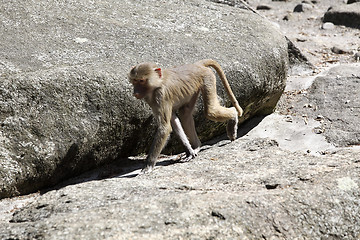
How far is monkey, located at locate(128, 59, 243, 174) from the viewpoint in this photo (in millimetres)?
5246

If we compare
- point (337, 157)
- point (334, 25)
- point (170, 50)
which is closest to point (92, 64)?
Result: point (170, 50)

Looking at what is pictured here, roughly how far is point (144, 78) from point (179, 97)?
68 centimetres

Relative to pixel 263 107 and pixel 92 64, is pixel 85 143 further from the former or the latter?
pixel 263 107

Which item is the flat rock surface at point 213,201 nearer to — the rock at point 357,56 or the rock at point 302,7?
the rock at point 357,56

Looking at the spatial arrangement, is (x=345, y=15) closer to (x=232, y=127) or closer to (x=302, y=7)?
(x=302, y=7)

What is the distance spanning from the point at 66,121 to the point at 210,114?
183cm

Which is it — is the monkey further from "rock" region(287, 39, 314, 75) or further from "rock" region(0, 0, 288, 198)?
"rock" region(287, 39, 314, 75)

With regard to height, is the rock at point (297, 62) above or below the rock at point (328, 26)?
above

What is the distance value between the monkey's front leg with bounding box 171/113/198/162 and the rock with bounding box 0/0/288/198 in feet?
1.06

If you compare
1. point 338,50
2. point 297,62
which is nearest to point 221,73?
point 297,62

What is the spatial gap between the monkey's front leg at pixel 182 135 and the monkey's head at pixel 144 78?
2.28ft

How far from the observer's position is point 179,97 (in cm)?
568

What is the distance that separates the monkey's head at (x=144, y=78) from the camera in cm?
515

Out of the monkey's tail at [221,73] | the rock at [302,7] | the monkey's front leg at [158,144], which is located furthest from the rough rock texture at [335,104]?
the rock at [302,7]
